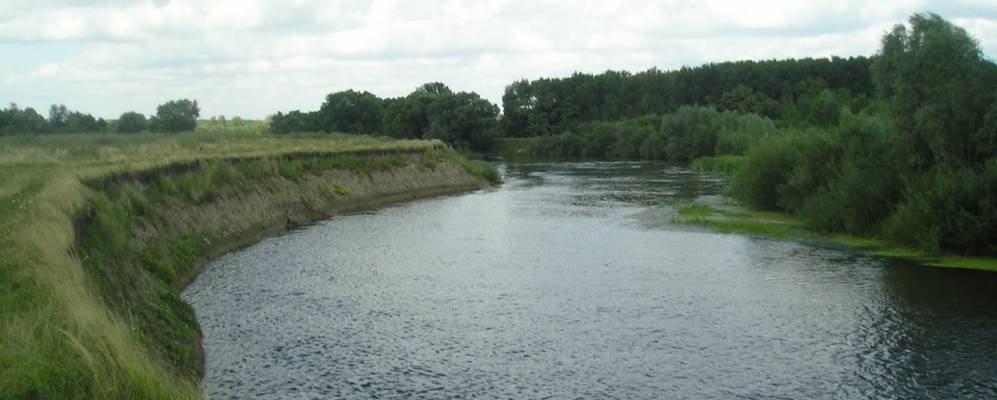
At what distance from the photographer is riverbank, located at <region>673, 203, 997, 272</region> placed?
28.4 meters

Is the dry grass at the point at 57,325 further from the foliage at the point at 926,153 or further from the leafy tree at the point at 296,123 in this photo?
the leafy tree at the point at 296,123

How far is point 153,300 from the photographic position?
19859 millimetres

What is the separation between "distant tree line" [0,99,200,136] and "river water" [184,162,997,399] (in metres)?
60.8

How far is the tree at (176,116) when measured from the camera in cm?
10575

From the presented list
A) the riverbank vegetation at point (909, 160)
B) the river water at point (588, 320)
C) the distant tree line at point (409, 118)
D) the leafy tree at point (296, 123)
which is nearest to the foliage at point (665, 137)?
the distant tree line at point (409, 118)

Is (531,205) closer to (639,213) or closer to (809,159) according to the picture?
(639,213)

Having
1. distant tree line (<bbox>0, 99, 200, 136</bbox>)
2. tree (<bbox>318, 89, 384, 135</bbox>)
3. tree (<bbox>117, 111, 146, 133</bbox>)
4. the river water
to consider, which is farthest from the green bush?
tree (<bbox>318, 89, 384, 135</bbox>)

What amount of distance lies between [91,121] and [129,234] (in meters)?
78.0

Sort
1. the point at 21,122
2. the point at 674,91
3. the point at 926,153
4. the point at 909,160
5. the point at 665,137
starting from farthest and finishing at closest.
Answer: the point at 674,91
the point at 665,137
the point at 21,122
the point at 909,160
the point at 926,153

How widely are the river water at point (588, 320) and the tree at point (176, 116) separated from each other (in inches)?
3035

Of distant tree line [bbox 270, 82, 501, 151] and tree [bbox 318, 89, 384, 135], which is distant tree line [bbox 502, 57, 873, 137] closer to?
distant tree line [bbox 270, 82, 501, 151]

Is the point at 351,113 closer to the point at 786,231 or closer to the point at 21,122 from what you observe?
the point at 21,122

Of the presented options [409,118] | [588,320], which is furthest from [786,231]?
[409,118]

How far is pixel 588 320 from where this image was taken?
2158 cm
